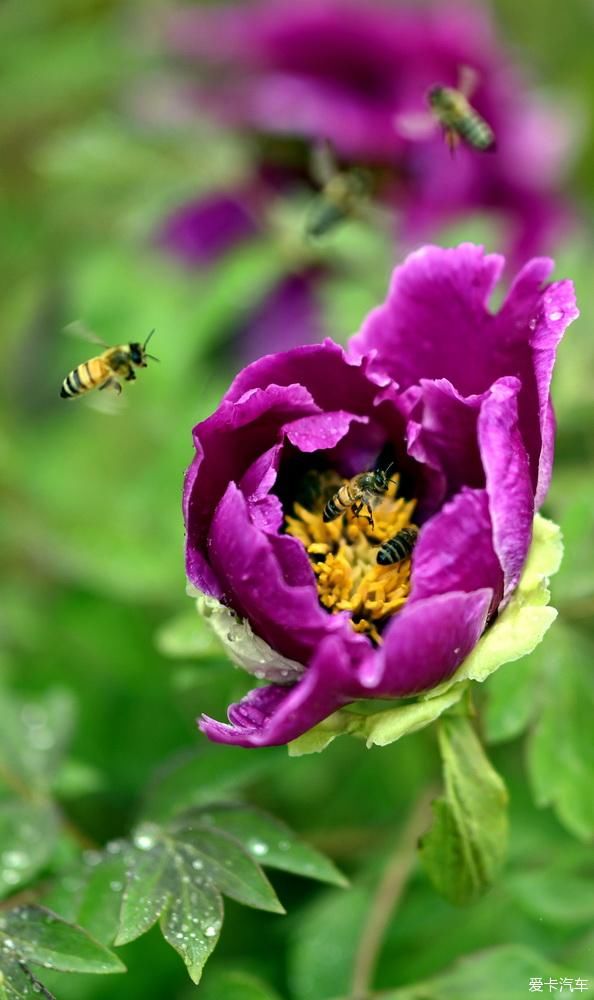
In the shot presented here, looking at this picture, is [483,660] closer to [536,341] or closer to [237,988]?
[536,341]

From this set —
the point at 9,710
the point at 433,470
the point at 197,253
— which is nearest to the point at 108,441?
the point at 197,253

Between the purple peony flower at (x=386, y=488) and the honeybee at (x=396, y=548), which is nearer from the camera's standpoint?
the purple peony flower at (x=386, y=488)

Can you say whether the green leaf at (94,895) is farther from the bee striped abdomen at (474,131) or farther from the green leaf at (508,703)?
the bee striped abdomen at (474,131)

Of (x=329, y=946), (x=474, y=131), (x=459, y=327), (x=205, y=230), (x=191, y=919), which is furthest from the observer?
(x=205, y=230)

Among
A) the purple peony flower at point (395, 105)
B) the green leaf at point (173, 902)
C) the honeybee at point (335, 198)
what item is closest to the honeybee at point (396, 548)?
the green leaf at point (173, 902)

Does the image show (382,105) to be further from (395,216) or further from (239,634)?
(239,634)

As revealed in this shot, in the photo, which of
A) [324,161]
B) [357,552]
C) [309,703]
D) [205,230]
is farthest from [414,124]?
[309,703]
